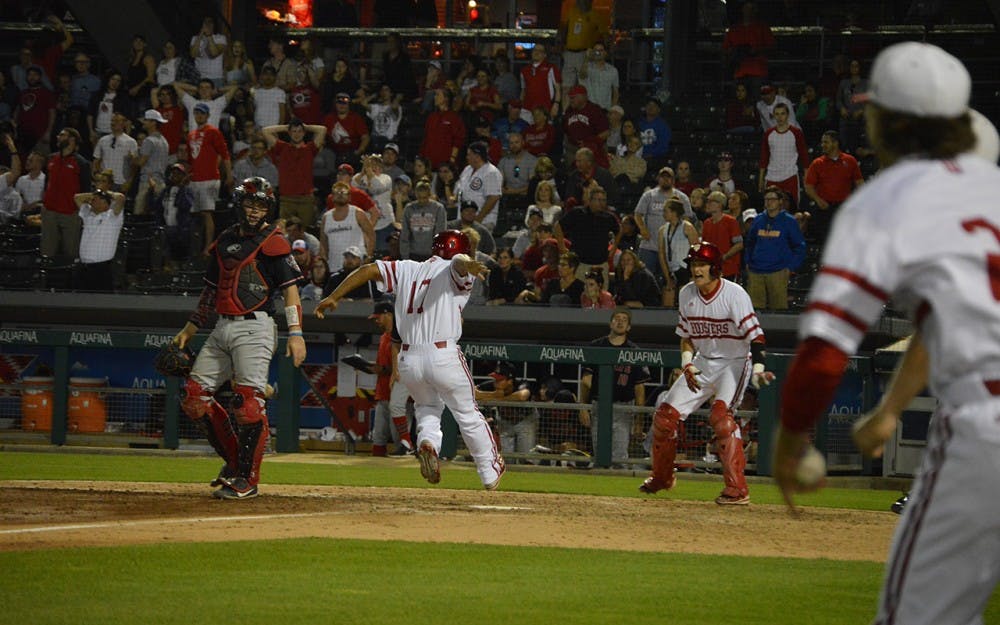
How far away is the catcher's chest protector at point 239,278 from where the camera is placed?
35.1 feet

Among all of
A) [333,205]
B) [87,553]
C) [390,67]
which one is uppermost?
[390,67]

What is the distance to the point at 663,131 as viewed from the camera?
1969 cm

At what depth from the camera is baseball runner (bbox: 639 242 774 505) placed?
1196 cm

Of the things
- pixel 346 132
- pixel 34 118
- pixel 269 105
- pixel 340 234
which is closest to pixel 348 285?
pixel 340 234


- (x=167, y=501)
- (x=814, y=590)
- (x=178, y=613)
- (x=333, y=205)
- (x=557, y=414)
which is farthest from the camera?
(x=333, y=205)

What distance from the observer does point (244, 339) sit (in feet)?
35.0

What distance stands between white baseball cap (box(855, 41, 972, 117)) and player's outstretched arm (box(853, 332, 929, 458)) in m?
0.64

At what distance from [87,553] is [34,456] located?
339 inches

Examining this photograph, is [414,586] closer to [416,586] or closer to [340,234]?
[416,586]

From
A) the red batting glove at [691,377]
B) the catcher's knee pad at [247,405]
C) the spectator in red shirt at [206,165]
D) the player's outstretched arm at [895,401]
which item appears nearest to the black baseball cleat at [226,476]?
the catcher's knee pad at [247,405]

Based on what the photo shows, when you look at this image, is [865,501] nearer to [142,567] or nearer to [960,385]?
[142,567]

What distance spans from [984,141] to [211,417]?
7.79m

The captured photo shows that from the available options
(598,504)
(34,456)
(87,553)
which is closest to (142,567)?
(87,553)

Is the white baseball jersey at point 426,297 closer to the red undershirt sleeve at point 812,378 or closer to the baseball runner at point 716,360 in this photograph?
the baseball runner at point 716,360
